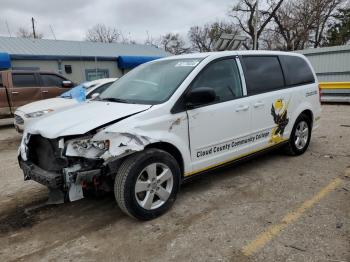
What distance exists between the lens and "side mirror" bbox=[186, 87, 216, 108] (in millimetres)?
3652

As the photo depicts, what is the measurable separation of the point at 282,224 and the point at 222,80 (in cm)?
191

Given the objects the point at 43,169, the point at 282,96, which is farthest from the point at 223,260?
the point at 282,96

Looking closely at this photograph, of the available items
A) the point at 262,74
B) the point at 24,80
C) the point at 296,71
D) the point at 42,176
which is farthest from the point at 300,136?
the point at 24,80

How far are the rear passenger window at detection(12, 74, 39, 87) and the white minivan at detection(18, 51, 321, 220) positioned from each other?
7.32 meters

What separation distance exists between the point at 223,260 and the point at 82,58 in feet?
60.1

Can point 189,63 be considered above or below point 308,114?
above

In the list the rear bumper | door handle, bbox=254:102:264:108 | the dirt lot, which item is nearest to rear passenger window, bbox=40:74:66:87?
the dirt lot

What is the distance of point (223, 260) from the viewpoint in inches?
110

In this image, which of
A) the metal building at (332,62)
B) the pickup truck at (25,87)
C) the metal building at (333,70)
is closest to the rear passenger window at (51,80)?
the pickup truck at (25,87)

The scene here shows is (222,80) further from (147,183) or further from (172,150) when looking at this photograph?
(147,183)

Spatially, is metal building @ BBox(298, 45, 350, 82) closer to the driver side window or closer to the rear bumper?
the driver side window

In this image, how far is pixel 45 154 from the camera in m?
3.57

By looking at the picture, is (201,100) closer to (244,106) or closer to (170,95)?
(170,95)

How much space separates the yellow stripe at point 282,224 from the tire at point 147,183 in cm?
105
